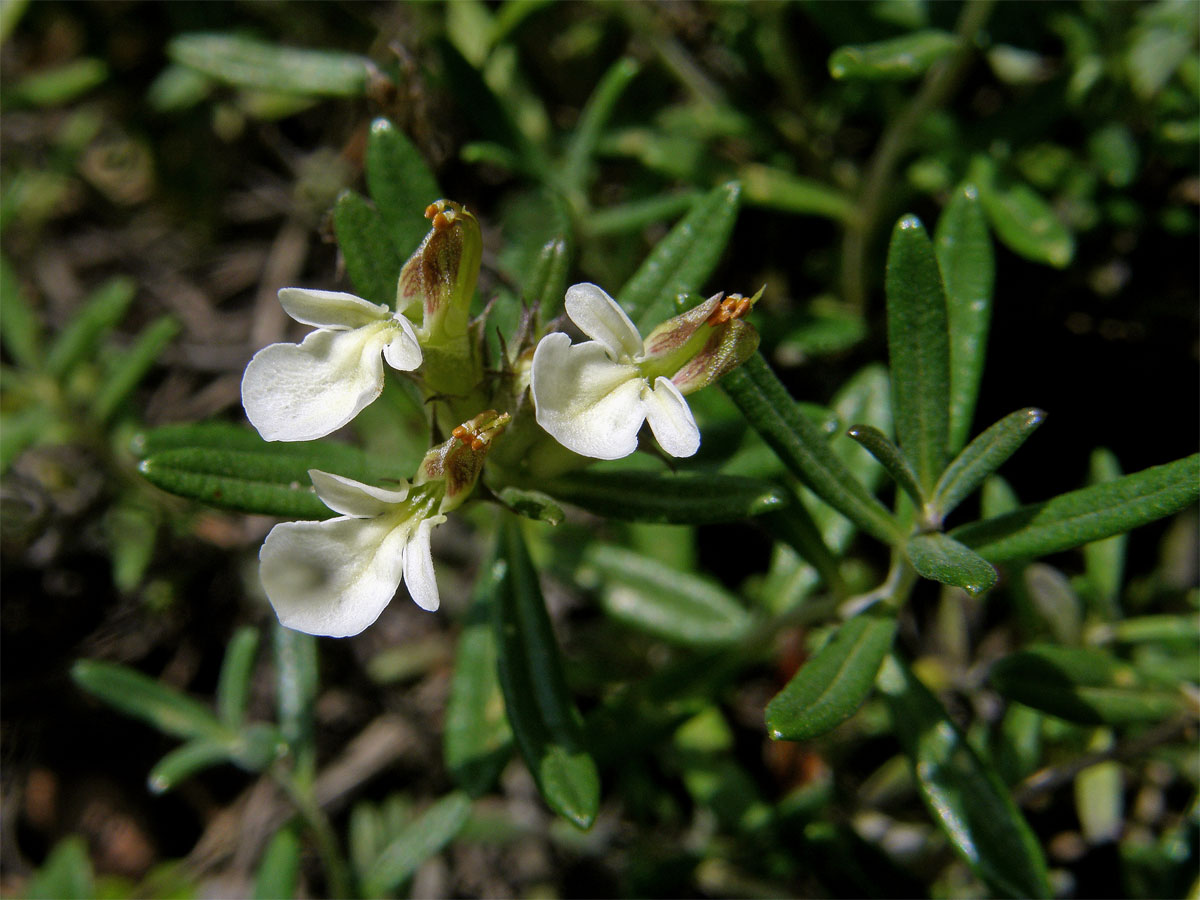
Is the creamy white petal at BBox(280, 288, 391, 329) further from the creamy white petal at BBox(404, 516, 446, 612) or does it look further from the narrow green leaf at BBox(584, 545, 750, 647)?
the narrow green leaf at BBox(584, 545, 750, 647)

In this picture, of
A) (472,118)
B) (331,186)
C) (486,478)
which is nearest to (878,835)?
(486,478)

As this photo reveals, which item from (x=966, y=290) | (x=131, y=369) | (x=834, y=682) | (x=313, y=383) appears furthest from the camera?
(x=131, y=369)

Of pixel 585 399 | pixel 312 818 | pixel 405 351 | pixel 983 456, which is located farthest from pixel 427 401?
pixel 312 818

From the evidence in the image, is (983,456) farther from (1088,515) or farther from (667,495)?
(667,495)

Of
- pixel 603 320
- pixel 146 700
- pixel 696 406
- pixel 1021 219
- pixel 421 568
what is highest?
pixel 603 320

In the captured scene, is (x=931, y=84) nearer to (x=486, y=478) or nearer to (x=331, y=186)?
(x=486, y=478)

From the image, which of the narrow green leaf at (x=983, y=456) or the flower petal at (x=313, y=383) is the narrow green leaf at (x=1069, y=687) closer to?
the narrow green leaf at (x=983, y=456)
